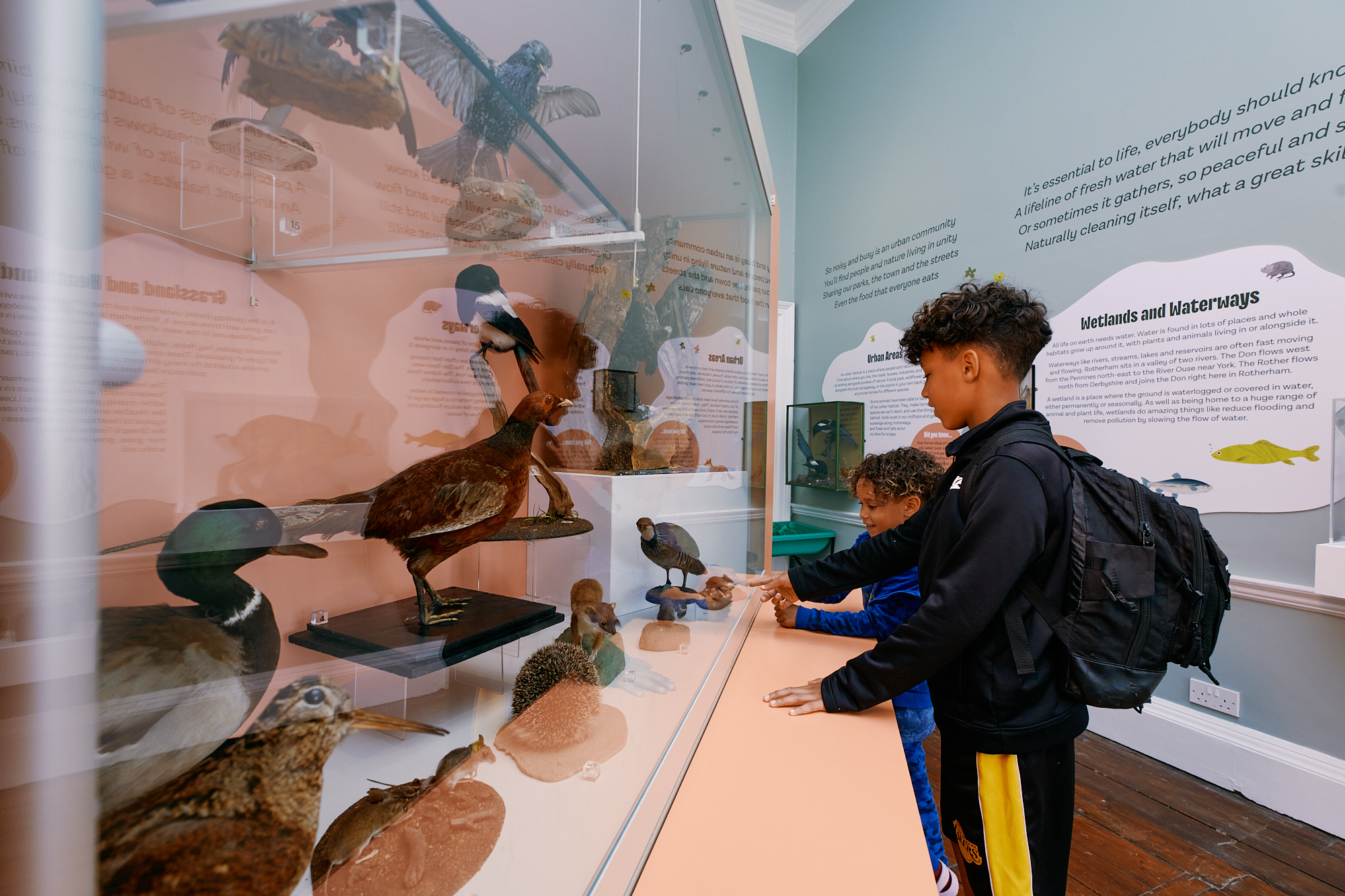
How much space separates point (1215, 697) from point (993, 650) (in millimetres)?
1728

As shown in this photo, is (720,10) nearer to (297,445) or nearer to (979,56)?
(297,445)

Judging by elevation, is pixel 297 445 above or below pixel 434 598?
above

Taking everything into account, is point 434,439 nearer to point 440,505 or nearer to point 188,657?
point 440,505

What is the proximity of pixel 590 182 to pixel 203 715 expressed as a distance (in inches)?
22.0

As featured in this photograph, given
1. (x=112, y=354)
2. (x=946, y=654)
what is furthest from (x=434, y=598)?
(x=946, y=654)

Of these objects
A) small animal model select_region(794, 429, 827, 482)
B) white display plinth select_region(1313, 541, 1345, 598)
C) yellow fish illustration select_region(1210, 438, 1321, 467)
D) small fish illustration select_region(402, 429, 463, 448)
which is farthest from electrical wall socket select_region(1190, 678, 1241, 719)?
small fish illustration select_region(402, 429, 463, 448)

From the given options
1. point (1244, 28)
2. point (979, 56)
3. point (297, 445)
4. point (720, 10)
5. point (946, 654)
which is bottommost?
point (946, 654)

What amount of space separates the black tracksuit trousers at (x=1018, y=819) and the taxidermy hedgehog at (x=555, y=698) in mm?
685

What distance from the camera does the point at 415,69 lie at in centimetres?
35

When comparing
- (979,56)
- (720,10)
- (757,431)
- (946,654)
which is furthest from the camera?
(979,56)

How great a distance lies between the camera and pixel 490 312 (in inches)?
16.4

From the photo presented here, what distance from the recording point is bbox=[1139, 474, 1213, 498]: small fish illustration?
1.85 meters

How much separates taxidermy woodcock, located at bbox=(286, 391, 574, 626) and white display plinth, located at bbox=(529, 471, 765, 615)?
5 centimetres

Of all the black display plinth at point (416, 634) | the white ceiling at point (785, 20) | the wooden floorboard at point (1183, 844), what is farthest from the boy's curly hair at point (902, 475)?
the white ceiling at point (785, 20)
